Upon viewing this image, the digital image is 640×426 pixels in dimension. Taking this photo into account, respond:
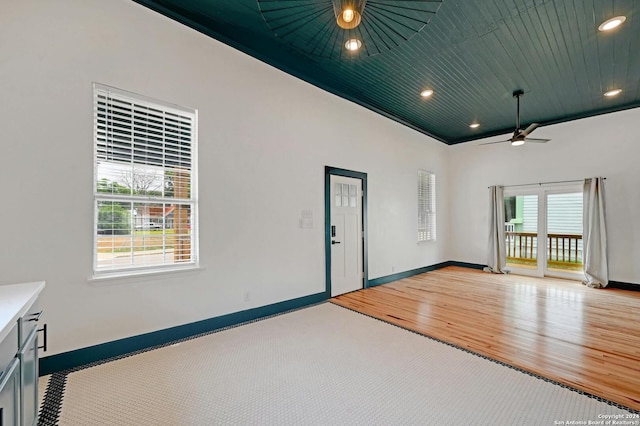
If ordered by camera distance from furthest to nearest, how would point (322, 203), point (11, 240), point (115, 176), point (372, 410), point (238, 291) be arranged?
point (322, 203) < point (238, 291) < point (115, 176) < point (11, 240) < point (372, 410)

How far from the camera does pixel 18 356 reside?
136 cm

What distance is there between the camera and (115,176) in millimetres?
2771

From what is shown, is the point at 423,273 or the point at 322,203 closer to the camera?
the point at 322,203

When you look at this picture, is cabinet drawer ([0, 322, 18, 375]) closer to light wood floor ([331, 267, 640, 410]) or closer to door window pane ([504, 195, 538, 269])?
light wood floor ([331, 267, 640, 410])

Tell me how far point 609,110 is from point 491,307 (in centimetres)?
468

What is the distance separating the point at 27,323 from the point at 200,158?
2.10 meters

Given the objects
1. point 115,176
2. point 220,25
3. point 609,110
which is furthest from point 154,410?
point 609,110

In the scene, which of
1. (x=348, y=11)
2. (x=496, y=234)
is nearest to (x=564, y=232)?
(x=496, y=234)

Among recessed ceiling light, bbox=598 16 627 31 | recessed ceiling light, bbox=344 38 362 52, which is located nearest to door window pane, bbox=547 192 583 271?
recessed ceiling light, bbox=598 16 627 31

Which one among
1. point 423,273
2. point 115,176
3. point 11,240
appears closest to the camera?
point 11,240

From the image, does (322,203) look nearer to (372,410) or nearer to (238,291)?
(238,291)

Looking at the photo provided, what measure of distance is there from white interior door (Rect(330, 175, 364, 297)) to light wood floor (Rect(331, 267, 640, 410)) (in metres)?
0.26

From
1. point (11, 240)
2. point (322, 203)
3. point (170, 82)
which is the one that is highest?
point (170, 82)

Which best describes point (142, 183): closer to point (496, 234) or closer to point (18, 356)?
point (18, 356)
